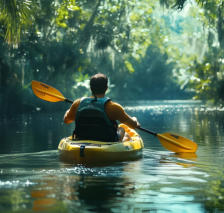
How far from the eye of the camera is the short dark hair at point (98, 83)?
7781mm

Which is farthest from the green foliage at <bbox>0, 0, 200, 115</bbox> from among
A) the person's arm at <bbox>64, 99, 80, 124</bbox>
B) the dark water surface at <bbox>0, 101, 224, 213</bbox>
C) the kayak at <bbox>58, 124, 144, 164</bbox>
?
the dark water surface at <bbox>0, 101, 224, 213</bbox>

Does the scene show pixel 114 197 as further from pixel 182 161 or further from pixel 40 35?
pixel 40 35

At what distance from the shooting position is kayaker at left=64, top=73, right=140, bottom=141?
785 cm

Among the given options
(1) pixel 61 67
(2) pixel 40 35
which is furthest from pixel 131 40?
(2) pixel 40 35

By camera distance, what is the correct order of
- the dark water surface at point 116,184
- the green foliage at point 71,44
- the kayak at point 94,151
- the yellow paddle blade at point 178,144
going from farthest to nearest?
the green foliage at point 71,44 → the yellow paddle blade at point 178,144 → the kayak at point 94,151 → the dark water surface at point 116,184

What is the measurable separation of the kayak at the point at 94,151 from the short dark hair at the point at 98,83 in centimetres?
74

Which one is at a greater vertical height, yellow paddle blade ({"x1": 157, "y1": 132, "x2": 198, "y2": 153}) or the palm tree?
the palm tree

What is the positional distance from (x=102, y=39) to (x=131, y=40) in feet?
13.6

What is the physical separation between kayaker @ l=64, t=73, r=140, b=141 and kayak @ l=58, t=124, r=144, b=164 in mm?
140

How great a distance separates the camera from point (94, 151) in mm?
7742

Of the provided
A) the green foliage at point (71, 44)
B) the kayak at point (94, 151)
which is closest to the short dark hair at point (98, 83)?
the kayak at point (94, 151)

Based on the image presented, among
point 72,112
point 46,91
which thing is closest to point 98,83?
point 72,112

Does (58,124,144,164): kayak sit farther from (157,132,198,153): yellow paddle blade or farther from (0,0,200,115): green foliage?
(0,0,200,115): green foliage

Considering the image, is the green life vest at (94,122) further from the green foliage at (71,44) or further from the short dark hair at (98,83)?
the green foliage at (71,44)
